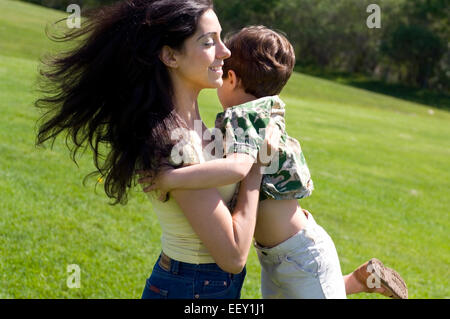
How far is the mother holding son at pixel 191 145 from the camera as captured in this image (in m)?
1.92

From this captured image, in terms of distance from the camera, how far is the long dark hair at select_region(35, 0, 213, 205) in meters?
1.97

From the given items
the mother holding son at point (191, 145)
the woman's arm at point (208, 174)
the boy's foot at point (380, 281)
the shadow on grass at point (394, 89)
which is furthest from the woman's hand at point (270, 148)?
the shadow on grass at point (394, 89)

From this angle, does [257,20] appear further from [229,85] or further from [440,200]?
[229,85]

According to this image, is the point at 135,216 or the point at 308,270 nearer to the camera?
the point at 308,270

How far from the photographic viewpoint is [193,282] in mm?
2006

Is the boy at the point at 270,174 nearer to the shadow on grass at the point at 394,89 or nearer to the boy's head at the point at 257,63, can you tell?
the boy's head at the point at 257,63

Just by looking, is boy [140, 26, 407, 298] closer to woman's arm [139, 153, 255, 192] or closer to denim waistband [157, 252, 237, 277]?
woman's arm [139, 153, 255, 192]

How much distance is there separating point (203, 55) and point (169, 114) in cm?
25

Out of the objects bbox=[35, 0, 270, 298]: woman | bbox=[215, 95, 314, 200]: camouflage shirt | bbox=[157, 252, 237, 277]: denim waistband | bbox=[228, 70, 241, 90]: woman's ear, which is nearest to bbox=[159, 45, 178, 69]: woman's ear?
bbox=[35, 0, 270, 298]: woman

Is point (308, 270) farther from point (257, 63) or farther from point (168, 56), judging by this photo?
point (168, 56)

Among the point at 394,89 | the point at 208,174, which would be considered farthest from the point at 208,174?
the point at 394,89

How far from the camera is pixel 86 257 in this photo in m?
4.74

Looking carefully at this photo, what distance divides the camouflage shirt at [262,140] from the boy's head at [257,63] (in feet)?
0.52

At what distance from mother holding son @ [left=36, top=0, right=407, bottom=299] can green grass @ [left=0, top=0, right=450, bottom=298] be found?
1111 millimetres
